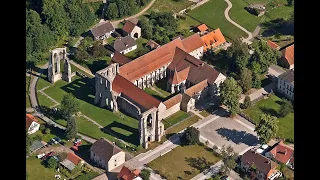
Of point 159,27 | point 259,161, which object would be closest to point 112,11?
Result: point 159,27

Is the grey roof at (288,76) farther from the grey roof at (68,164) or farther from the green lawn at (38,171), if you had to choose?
the green lawn at (38,171)

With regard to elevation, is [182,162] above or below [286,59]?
below

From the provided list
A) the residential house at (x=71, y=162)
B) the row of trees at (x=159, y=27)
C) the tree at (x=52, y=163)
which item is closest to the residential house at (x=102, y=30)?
the row of trees at (x=159, y=27)

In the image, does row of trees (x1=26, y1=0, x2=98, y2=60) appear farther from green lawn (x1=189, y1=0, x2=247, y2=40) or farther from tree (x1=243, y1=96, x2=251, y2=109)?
tree (x1=243, y1=96, x2=251, y2=109)

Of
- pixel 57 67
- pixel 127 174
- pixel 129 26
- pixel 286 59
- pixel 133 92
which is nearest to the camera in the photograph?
pixel 127 174

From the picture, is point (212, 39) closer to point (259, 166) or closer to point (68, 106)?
point (68, 106)
